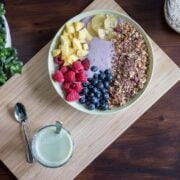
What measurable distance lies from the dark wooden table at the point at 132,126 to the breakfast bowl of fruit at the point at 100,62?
0.19 feet

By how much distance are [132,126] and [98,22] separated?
273mm

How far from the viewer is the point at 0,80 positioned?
2.97ft

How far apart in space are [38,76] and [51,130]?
138 mm

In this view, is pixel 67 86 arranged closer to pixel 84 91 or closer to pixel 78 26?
pixel 84 91

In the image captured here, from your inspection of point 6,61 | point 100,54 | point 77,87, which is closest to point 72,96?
point 77,87

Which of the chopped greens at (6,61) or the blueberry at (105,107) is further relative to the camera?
the blueberry at (105,107)

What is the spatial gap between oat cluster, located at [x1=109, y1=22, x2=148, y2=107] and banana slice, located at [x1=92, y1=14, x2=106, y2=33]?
41 mm

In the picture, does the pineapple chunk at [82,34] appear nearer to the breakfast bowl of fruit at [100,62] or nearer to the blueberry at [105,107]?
the breakfast bowl of fruit at [100,62]

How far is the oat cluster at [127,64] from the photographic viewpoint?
3.71ft

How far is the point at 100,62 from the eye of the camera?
114 cm

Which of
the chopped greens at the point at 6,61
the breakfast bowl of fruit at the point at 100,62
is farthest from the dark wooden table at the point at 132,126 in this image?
the chopped greens at the point at 6,61

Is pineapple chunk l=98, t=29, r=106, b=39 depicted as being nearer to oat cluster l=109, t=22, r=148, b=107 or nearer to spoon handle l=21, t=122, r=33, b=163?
oat cluster l=109, t=22, r=148, b=107

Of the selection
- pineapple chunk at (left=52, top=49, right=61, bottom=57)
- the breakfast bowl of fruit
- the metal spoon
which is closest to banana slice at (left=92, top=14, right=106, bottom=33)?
the breakfast bowl of fruit

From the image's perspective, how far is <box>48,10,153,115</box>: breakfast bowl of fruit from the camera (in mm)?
1114
